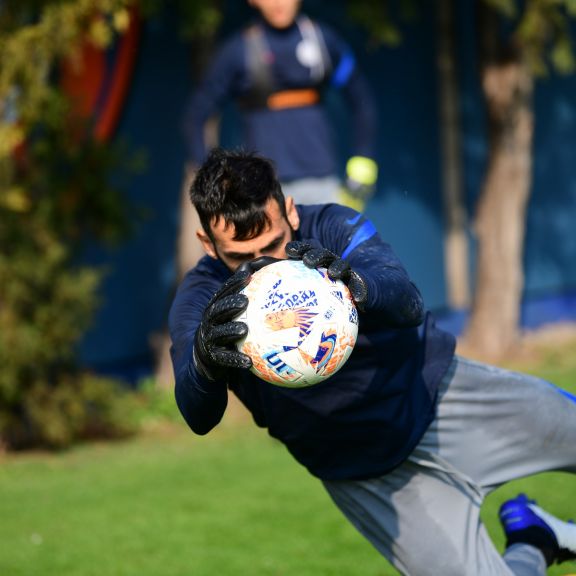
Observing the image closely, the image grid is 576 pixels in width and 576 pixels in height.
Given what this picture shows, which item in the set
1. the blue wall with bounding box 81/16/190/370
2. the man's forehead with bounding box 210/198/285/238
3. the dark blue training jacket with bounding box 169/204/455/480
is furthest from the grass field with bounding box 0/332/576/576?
the man's forehead with bounding box 210/198/285/238

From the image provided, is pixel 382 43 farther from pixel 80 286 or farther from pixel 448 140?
pixel 80 286

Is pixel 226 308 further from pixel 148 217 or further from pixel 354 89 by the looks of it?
pixel 148 217

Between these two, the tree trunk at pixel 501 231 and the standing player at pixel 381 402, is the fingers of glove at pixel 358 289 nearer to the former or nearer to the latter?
the standing player at pixel 381 402

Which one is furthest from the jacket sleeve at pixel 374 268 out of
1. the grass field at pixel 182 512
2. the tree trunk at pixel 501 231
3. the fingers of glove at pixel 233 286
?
the tree trunk at pixel 501 231

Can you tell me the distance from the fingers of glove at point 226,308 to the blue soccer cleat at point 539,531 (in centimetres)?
191

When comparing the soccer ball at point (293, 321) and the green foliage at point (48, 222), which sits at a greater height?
the soccer ball at point (293, 321)

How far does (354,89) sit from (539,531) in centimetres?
398

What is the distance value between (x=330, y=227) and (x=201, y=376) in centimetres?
82

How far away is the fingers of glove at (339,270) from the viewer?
3283mm

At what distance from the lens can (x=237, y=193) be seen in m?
3.61

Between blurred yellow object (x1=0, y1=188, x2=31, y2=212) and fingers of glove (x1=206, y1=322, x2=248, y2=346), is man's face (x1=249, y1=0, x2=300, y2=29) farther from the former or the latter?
fingers of glove (x1=206, y1=322, x2=248, y2=346)

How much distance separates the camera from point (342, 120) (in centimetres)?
1059

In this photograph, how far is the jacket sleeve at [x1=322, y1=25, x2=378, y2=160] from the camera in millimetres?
7516

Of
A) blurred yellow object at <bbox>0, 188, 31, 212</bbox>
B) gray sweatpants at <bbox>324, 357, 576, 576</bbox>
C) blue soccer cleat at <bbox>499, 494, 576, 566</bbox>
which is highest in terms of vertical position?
gray sweatpants at <bbox>324, 357, 576, 576</bbox>
